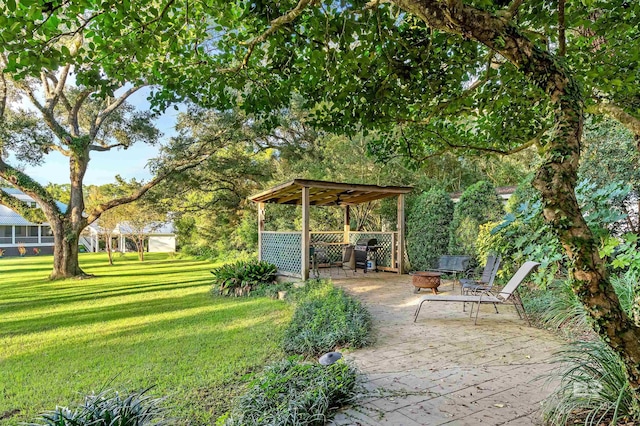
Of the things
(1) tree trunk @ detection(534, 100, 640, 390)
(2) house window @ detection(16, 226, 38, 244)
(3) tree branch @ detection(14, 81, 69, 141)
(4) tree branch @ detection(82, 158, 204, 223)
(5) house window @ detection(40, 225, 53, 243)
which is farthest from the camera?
(5) house window @ detection(40, 225, 53, 243)

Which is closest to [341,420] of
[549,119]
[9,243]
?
[549,119]

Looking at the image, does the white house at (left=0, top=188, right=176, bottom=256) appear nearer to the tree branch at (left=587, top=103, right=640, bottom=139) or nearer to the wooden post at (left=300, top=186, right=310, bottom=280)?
the wooden post at (left=300, top=186, right=310, bottom=280)

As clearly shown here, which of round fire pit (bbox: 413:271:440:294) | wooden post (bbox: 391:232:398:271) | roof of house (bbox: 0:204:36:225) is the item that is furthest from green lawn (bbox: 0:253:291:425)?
roof of house (bbox: 0:204:36:225)

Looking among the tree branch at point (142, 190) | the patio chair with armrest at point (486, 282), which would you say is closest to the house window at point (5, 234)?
the tree branch at point (142, 190)

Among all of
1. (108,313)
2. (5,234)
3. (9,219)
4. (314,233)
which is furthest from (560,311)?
(5,234)

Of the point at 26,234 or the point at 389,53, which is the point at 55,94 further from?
the point at 26,234

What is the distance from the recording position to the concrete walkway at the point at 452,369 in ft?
9.49

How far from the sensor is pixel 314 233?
1403 cm

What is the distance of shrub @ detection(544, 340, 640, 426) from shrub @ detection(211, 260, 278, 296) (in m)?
9.31

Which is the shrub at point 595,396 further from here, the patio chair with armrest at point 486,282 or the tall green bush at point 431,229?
the tall green bush at point 431,229

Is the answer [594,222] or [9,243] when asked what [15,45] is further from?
[9,243]

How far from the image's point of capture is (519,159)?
19.0 meters

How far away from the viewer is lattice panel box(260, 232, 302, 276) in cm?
1120

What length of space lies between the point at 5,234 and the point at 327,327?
127 feet
